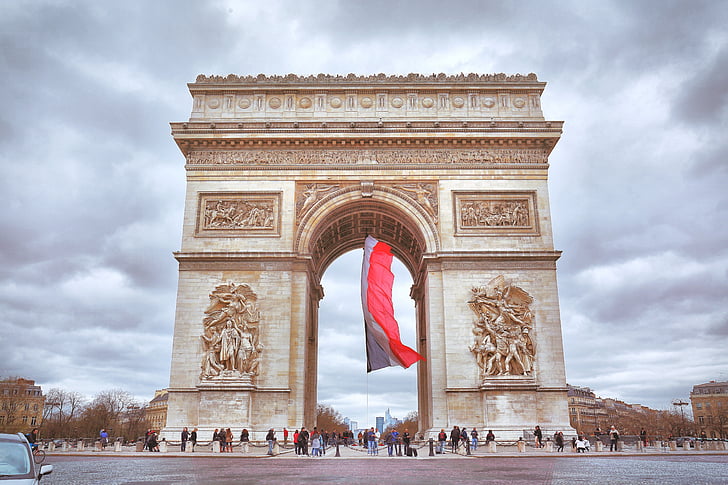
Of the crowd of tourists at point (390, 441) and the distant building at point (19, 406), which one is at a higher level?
the distant building at point (19, 406)

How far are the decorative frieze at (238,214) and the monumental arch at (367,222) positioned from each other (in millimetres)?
64

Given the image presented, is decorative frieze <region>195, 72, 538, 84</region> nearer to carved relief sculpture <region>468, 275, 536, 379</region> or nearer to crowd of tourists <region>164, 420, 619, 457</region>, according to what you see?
carved relief sculpture <region>468, 275, 536, 379</region>

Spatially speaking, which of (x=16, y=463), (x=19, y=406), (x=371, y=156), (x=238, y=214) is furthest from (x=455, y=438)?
(x=19, y=406)

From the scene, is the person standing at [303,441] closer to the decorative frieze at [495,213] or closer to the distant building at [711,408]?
the decorative frieze at [495,213]

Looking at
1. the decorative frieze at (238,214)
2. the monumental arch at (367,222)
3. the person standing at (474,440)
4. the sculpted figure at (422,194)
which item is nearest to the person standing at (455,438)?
the person standing at (474,440)

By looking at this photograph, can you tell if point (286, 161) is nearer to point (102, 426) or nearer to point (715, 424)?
point (102, 426)

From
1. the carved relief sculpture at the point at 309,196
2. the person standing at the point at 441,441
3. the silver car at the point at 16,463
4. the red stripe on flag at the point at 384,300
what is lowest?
the person standing at the point at 441,441

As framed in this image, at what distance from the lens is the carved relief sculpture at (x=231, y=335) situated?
23.8 meters

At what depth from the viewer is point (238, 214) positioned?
87.5 ft

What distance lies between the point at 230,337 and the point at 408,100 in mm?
13720

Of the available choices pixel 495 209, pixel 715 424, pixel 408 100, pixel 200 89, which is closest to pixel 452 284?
pixel 495 209

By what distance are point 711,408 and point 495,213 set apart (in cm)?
6796

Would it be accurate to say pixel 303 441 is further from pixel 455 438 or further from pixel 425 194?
pixel 425 194

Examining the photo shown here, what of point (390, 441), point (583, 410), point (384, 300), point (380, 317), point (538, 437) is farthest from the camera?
point (583, 410)
